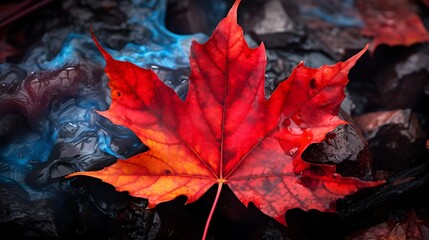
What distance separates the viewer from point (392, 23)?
2951mm

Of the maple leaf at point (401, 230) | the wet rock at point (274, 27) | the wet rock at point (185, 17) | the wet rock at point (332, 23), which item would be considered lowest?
the maple leaf at point (401, 230)

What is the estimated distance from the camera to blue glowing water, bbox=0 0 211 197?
1.81 meters

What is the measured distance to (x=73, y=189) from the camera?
172 cm

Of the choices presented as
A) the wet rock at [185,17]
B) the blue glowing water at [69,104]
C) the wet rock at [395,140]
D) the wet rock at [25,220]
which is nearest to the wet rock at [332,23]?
the wet rock at [395,140]

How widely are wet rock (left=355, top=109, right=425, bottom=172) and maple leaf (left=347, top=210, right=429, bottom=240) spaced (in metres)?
0.53

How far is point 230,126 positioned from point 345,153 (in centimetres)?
55

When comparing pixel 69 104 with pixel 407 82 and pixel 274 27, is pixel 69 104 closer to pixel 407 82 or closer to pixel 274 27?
pixel 274 27

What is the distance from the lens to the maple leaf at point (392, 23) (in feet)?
9.12

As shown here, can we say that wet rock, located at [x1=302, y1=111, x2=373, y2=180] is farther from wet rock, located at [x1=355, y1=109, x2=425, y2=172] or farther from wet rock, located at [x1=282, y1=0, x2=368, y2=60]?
wet rock, located at [x1=282, y1=0, x2=368, y2=60]

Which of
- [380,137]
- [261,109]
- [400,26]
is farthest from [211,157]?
[400,26]

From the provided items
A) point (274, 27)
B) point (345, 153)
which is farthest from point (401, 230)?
point (274, 27)

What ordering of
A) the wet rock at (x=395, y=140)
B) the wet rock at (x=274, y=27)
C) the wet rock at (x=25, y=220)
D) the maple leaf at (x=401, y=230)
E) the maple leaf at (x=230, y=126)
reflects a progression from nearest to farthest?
the maple leaf at (x=230, y=126) → the wet rock at (x=25, y=220) → the maple leaf at (x=401, y=230) → the wet rock at (x=395, y=140) → the wet rock at (x=274, y=27)

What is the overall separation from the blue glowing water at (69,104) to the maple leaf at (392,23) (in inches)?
54.7

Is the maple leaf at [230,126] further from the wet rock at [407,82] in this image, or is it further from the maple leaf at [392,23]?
the maple leaf at [392,23]
